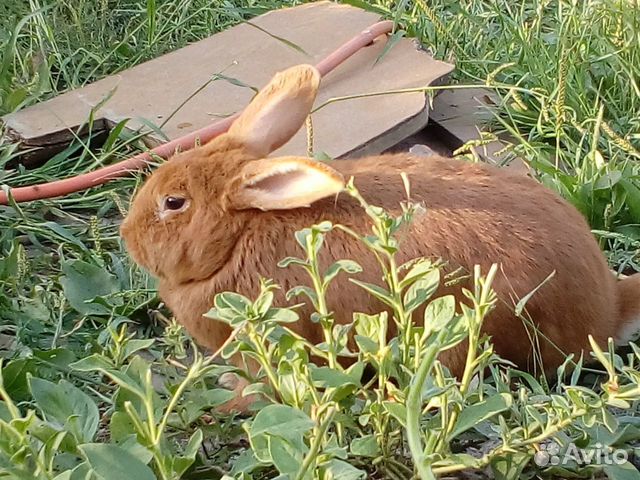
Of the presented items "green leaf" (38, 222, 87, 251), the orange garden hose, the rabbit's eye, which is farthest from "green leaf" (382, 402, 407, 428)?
the orange garden hose

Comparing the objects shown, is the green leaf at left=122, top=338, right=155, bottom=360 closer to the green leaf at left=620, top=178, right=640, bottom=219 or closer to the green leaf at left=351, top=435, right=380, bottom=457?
the green leaf at left=351, top=435, right=380, bottom=457

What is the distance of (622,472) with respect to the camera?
1818 millimetres

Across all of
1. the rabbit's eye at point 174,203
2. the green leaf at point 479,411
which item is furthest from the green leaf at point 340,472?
the rabbit's eye at point 174,203

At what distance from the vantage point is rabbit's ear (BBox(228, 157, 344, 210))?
6.85ft

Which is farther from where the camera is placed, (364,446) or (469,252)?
(469,252)

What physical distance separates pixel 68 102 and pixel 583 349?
92.6 inches

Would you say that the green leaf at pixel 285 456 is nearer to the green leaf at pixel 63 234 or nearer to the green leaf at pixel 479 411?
the green leaf at pixel 479 411

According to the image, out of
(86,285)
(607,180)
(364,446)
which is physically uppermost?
(364,446)

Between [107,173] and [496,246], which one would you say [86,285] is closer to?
[107,173]

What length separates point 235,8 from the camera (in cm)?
475

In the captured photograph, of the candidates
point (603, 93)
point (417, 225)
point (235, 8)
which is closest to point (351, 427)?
point (417, 225)

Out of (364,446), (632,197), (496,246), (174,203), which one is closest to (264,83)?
(632,197)

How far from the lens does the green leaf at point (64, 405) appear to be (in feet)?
5.86

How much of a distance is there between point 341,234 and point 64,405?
2.45 ft
